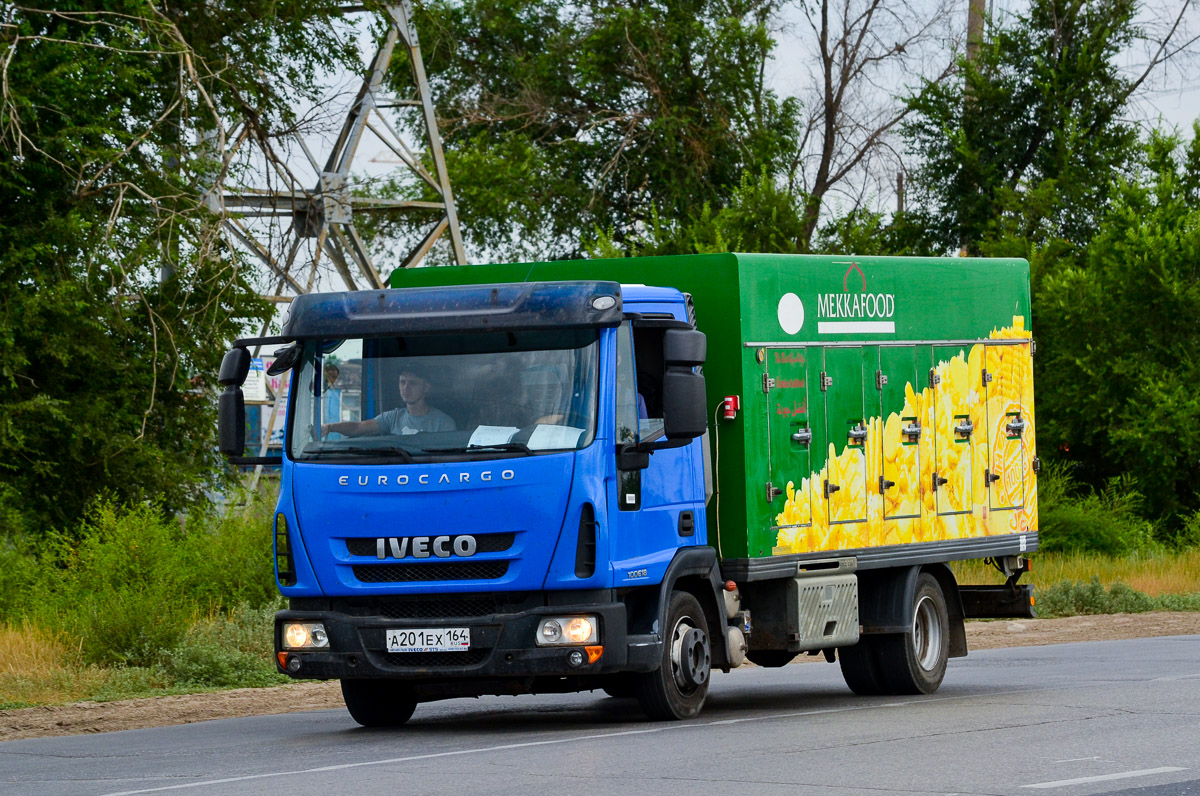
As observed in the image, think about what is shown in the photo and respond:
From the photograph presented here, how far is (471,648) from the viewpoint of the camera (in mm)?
10953

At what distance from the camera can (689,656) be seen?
38.6 ft

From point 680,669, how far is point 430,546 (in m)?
1.93

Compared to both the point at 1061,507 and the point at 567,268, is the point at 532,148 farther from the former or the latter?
the point at 567,268

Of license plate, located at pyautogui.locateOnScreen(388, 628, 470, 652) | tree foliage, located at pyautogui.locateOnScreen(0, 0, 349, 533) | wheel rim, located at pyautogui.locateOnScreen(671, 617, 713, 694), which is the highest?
tree foliage, located at pyautogui.locateOnScreen(0, 0, 349, 533)

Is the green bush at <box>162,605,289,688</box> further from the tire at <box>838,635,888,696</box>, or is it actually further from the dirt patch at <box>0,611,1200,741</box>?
the tire at <box>838,635,888,696</box>

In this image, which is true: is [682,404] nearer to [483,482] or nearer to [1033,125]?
[483,482]

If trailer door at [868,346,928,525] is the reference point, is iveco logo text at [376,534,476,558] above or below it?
below

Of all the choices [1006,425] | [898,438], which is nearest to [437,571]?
[898,438]

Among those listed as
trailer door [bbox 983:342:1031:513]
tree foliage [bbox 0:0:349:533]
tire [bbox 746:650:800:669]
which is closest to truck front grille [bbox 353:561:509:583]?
tire [bbox 746:650:800:669]

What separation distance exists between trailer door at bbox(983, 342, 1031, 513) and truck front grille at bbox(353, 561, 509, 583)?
5249 millimetres

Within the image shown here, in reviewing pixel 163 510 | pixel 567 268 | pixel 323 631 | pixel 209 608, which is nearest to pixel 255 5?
pixel 163 510

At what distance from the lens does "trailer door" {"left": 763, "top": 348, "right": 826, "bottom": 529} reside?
1255cm

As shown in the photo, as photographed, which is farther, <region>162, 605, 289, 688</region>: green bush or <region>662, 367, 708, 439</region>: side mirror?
<region>162, 605, 289, 688</region>: green bush

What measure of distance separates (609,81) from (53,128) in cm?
2459
